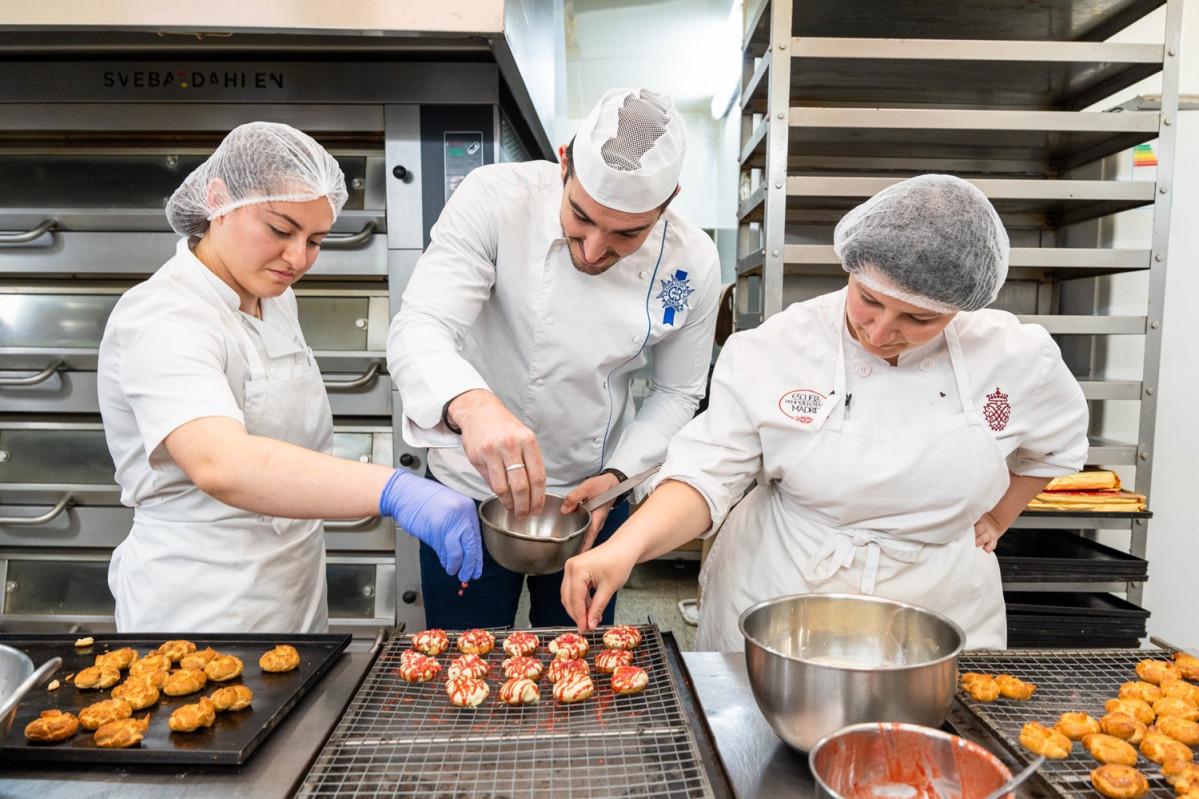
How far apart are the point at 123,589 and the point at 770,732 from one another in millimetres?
1383

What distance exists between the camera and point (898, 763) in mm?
869

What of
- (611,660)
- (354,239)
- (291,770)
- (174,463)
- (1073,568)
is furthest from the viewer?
(354,239)

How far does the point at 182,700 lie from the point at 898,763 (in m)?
1.04

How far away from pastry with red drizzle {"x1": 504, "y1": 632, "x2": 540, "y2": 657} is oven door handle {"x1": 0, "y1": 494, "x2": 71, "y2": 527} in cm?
220

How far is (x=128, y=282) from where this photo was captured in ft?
8.70

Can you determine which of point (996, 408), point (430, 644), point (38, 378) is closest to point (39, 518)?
point (38, 378)

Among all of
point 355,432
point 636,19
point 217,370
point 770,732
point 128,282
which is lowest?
point 770,732

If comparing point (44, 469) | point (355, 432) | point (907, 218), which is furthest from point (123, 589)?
point (907, 218)

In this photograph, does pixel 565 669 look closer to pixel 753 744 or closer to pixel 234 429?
pixel 753 744

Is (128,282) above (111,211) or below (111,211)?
below

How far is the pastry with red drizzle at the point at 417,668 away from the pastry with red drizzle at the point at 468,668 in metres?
0.03

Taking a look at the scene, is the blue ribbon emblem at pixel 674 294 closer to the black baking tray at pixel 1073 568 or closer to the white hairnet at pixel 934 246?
the white hairnet at pixel 934 246

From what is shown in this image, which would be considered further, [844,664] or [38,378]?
[38,378]

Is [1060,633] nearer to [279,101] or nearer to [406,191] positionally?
[406,191]
